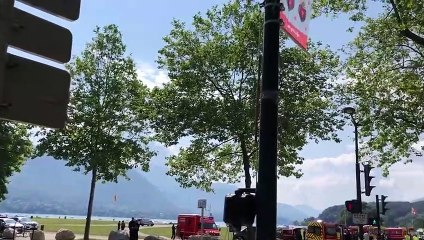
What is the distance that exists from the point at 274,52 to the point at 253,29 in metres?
22.5

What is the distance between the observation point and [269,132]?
529 centimetres

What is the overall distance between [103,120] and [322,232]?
2707 centimetres

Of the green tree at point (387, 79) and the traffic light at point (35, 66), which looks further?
the green tree at point (387, 79)

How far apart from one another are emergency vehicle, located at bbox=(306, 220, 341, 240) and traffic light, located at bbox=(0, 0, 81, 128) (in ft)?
165

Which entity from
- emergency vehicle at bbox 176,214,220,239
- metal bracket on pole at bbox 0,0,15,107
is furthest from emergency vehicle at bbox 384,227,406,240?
metal bracket on pole at bbox 0,0,15,107

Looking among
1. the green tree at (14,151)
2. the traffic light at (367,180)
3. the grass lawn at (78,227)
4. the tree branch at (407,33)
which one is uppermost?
the tree branch at (407,33)

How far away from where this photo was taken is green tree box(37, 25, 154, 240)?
110 ft

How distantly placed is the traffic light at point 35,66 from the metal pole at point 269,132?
2.96 meters

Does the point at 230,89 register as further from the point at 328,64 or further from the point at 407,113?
the point at 407,113

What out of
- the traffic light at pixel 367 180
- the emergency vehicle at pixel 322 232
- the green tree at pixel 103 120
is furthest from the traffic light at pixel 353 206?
the emergency vehicle at pixel 322 232

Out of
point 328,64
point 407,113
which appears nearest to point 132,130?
point 328,64

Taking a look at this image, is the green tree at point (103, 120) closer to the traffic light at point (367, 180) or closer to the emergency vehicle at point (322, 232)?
the traffic light at point (367, 180)

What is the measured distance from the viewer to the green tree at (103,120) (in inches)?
1320

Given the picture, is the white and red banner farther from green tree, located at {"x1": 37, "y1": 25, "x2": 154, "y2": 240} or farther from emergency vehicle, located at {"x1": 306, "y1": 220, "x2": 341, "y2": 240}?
emergency vehicle, located at {"x1": 306, "y1": 220, "x2": 341, "y2": 240}
